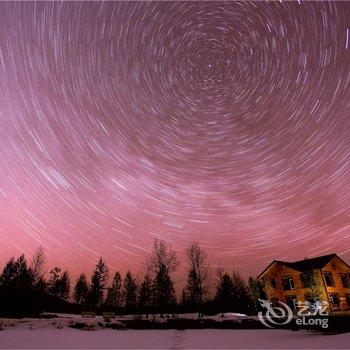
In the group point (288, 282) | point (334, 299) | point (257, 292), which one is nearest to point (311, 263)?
point (288, 282)

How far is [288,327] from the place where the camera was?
950 inches

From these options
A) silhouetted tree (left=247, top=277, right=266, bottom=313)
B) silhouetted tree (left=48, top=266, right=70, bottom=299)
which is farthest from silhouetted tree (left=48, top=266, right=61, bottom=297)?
silhouetted tree (left=247, top=277, right=266, bottom=313)

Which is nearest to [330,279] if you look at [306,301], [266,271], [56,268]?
[306,301]

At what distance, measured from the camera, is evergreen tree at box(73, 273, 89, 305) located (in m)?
77.8

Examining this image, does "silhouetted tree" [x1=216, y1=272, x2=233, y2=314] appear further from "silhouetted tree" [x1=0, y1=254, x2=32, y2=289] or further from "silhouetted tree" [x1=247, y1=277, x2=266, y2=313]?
"silhouetted tree" [x1=0, y1=254, x2=32, y2=289]

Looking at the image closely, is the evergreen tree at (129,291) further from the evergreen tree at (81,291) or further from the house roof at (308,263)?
the house roof at (308,263)

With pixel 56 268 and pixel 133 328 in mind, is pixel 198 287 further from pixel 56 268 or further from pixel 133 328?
pixel 56 268

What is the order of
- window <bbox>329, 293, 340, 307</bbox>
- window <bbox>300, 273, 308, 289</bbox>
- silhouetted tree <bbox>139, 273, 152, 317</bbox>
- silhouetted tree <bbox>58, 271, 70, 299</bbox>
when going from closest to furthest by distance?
window <bbox>329, 293, 340, 307</bbox>
window <bbox>300, 273, 308, 289</bbox>
silhouetted tree <bbox>139, 273, 152, 317</bbox>
silhouetted tree <bbox>58, 271, 70, 299</bbox>

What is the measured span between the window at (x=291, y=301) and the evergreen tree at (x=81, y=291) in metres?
53.7

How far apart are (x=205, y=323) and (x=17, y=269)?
6071 centimetres

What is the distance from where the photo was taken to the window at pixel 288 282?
44984mm

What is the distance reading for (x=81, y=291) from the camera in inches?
3100

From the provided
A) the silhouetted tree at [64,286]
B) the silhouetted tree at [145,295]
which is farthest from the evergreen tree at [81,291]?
the silhouetted tree at [145,295]

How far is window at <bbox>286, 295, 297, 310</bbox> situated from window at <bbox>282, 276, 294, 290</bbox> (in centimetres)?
132
